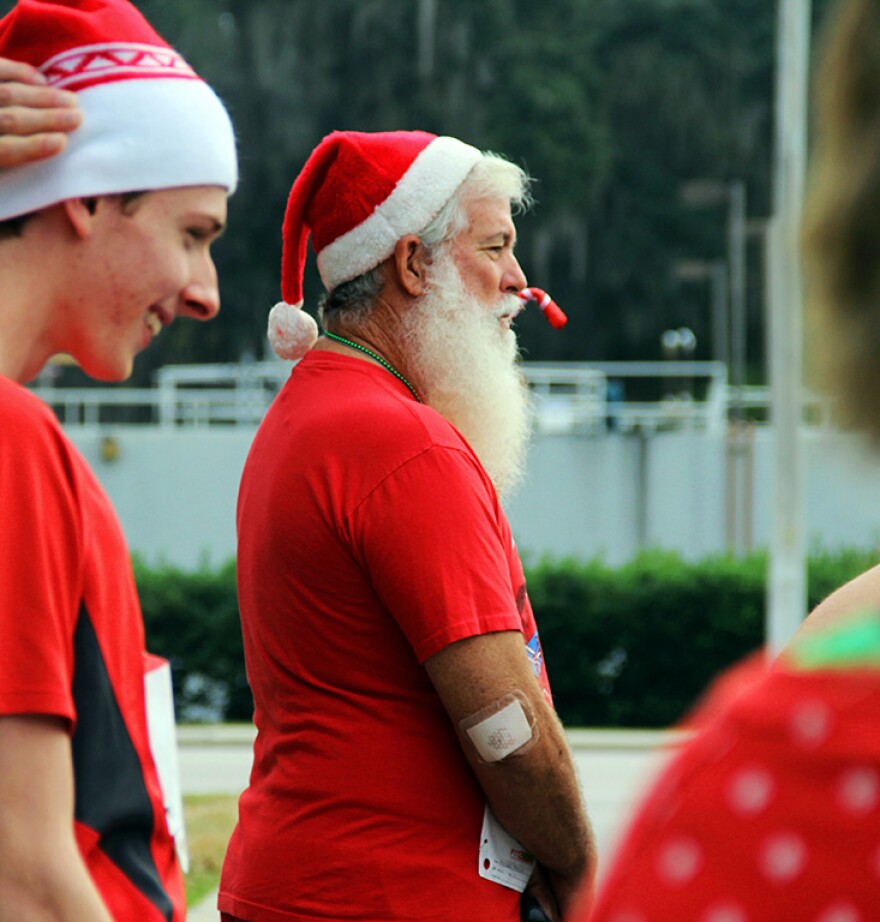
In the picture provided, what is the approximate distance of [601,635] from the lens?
12.3 metres

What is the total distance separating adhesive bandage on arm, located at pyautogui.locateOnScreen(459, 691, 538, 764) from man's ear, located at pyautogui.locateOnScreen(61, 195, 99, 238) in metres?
0.85

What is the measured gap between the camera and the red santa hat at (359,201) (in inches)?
95.3

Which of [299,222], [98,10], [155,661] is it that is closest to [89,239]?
[98,10]

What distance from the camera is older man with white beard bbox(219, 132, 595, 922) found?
2.02 m

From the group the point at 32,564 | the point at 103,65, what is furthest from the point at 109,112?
the point at 32,564

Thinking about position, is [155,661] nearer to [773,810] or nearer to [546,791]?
[546,791]

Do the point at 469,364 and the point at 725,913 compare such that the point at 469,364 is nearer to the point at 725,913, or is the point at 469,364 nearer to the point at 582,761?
the point at 725,913

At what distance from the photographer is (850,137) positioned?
75 cm

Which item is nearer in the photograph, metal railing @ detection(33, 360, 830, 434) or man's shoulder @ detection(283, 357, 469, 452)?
man's shoulder @ detection(283, 357, 469, 452)

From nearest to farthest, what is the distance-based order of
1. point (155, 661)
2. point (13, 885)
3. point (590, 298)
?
point (13, 885)
point (155, 661)
point (590, 298)

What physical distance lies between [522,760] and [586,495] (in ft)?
58.6

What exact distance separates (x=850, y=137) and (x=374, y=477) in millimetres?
1364

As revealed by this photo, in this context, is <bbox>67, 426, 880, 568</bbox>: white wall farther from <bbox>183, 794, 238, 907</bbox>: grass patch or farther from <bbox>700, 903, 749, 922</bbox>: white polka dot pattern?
<bbox>700, 903, 749, 922</bbox>: white polka dot pattern

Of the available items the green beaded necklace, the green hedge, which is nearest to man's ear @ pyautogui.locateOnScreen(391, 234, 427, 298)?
the green beaded necklace
